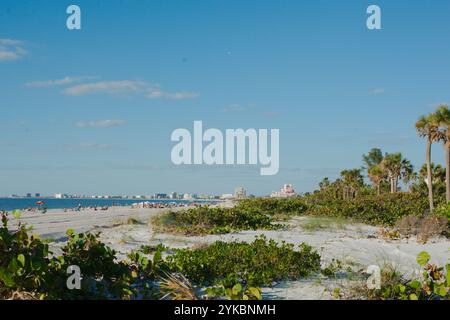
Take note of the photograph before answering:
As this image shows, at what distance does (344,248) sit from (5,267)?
26.0ft

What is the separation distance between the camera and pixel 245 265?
8375mm

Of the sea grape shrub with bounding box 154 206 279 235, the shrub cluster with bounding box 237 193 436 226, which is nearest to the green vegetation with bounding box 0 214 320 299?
the sea grape shrub with bounding box 154 206 279 235

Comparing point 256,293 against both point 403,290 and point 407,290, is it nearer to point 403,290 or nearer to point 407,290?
point 403,290

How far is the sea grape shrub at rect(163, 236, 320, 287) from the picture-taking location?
776 cm

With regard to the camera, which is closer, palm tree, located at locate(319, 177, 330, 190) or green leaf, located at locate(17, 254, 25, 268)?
green leaf, located at locate(17, 254, 25, 268)

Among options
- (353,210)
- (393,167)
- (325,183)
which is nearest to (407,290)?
(353,210)

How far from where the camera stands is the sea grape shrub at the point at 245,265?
776 centimetres

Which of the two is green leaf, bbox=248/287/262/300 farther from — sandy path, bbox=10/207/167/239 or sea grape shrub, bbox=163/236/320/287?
sandy path, bbox=10/207/167/239

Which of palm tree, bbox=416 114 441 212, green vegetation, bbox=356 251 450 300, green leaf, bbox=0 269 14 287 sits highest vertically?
palm tree, bbox=416 114 441 212

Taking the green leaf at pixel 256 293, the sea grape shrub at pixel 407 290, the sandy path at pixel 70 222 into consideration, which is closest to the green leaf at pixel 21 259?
the green leaf at pixel 256 293

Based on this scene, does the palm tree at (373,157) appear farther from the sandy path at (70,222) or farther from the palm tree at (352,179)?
the sandy path at (70,222)

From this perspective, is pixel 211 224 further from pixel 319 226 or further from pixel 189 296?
pixel 189 296
